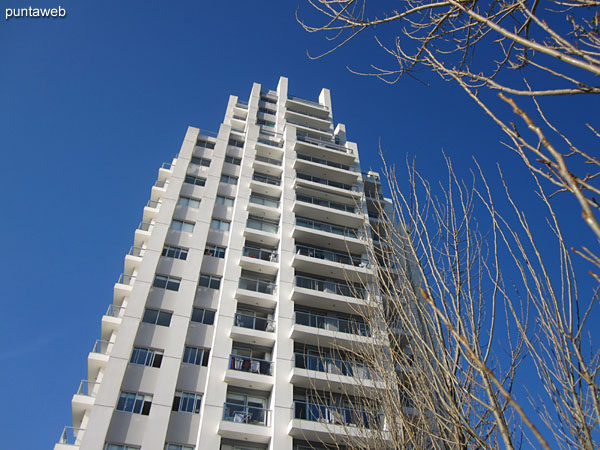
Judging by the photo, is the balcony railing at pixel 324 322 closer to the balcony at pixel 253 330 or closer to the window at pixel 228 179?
the balcony at pixel 253 330

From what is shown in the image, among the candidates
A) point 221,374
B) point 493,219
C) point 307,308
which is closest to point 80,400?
point 221,374

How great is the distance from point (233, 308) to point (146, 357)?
13.5 ft

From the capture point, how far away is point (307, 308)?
22.3 meters

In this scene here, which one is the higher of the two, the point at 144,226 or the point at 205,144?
the point at 205,144

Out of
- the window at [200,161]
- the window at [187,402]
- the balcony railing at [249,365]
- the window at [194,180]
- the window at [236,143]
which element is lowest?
the window at [187,402]

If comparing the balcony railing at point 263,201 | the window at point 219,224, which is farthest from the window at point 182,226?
the balcony railing at point 263,201

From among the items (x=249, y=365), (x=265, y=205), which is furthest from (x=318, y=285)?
(x=265, y=205)

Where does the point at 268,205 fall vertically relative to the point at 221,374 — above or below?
above

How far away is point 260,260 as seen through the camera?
22.6m

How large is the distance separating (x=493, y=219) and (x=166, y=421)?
51.0 feet

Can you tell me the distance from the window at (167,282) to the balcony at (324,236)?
6545mm

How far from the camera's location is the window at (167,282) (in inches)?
828

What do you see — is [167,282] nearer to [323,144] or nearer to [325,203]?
[325,203]

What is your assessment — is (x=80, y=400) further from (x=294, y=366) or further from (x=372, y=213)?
(x=372, y=213)
